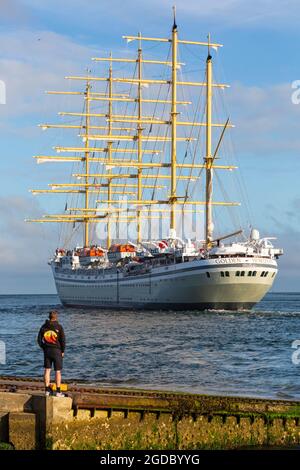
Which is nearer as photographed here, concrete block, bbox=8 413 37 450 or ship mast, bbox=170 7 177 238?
concrete block, bbox=8 413 37 450

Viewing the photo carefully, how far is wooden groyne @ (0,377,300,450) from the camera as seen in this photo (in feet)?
53.6

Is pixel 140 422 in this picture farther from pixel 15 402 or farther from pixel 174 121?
pixel 174 121

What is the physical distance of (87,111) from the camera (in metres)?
132

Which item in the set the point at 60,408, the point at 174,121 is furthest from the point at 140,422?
the point at 174,121

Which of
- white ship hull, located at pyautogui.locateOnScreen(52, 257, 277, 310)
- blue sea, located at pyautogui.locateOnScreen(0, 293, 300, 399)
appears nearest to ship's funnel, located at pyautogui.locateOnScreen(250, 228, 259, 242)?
white ship hull, located at pyautogui.locateOnScreen(52, 257, 277, 310)

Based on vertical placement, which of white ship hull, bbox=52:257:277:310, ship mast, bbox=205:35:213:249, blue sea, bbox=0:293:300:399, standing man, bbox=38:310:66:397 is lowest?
blue sea, bbox=0:293:300:399

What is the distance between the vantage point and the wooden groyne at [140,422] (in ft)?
53.6

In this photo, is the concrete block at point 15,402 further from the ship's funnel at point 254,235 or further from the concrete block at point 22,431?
the ship's funnel at point 254,235

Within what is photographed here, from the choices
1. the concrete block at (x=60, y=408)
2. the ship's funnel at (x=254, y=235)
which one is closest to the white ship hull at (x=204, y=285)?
the ship's funnel at (x=254, y=235)

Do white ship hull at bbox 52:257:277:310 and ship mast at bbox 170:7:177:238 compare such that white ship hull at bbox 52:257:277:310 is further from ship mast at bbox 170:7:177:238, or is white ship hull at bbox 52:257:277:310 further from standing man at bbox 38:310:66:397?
standing man at bbox 38:310:66:397

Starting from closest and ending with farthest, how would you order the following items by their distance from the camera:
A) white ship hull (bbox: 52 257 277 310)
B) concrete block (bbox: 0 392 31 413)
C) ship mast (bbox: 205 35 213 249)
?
concrete block (bbox: 0 392 31 413) < white ship hull (bbox: 52 257 277 310) < ship mast (bbox: 205 35 213 249)

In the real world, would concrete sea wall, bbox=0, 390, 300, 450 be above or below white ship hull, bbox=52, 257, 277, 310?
below

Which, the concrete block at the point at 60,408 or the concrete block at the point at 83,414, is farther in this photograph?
the concrete block at the point at 83,414
